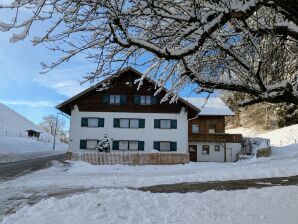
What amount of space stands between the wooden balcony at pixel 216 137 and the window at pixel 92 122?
35.5ft

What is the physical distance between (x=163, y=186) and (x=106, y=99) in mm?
22482

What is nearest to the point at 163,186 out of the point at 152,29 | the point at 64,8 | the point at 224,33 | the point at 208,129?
the point at 224,33

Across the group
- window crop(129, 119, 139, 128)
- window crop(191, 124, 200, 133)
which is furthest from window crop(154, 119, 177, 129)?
window crop(191, 124, 200, 133)

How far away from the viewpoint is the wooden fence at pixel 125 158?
33.8 m

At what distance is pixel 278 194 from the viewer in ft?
40.8

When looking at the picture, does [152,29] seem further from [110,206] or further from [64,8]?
[110,206]

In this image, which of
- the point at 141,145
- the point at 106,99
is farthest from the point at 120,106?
the point at 141,145

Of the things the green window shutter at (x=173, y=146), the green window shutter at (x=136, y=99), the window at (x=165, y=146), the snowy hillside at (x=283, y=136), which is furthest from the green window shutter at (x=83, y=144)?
the snowy hillside at (x=283, y=136)

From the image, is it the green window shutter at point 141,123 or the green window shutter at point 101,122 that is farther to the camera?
the green window shutter at point 141,123

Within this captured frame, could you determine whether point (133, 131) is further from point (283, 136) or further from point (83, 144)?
point (283, 136)

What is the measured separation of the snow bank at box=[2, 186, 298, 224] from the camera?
353 inches

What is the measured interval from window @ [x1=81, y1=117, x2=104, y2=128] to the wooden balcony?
35.5 feet

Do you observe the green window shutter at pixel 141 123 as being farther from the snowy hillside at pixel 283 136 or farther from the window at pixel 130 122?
the snowy hillside at pixel 283 136

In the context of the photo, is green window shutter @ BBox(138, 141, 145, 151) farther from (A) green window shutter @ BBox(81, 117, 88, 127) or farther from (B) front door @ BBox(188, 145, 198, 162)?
(B) front door @ BBox(188, 145, 198, 162)
